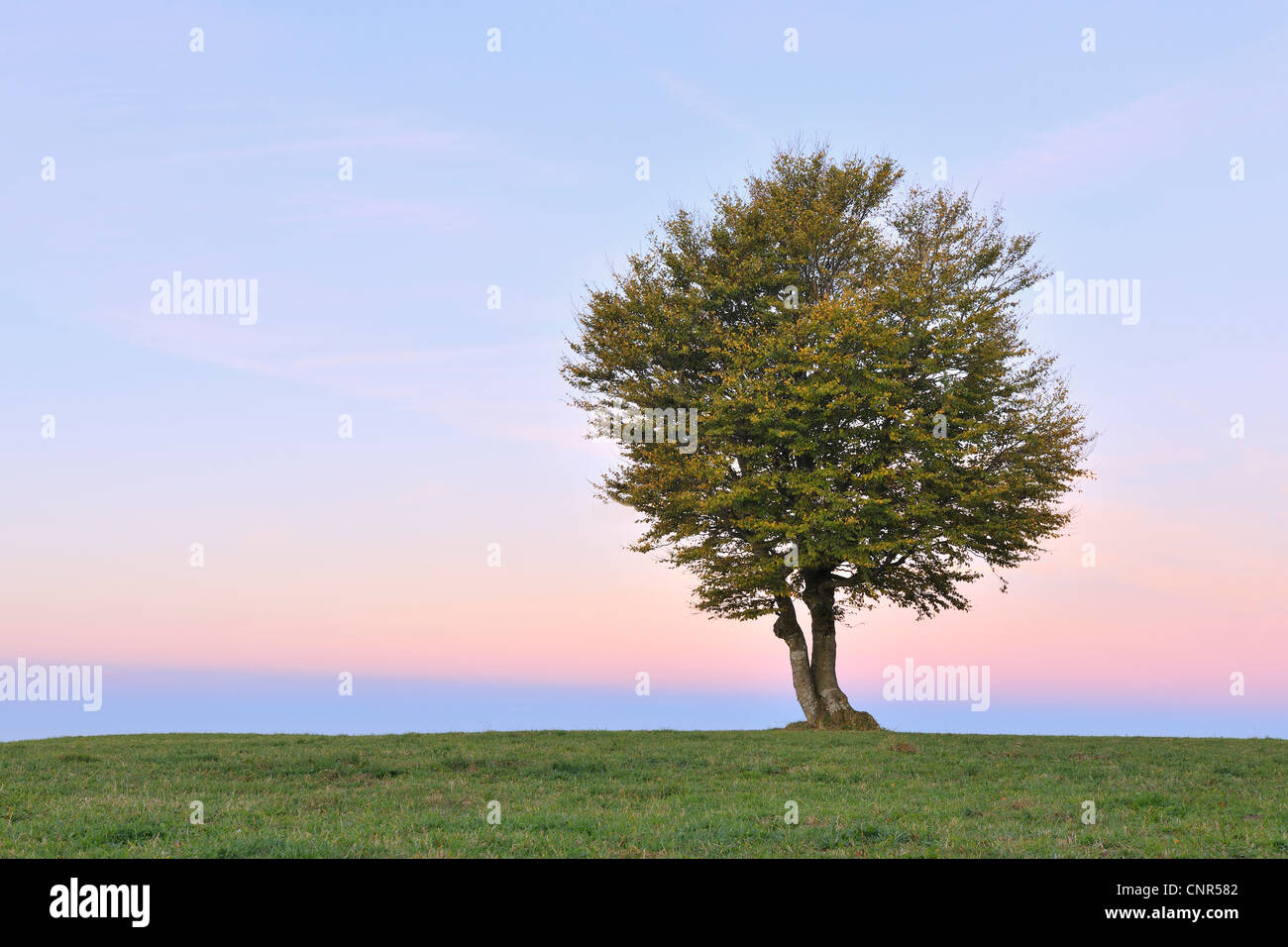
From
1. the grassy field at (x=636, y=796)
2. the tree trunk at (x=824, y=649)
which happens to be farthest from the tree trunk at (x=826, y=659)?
the grassy field at (x=636, y=796)

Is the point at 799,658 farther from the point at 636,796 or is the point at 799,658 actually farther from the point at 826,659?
the point at 636,796

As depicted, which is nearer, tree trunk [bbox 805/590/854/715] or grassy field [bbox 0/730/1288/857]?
grassy field [bbox 0/730/1288/857]

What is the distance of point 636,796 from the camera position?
18906 mm

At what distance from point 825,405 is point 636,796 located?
16.9 m

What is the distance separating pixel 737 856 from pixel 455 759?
12.9 meters

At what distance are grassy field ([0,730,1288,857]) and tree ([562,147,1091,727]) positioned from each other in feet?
22.3

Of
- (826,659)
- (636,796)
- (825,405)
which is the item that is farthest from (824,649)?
(636,796)

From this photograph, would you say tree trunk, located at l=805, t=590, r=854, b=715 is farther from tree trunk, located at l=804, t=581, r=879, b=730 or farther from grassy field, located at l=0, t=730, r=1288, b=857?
grassy field, located at l=0, t=730, r=1288, b=857

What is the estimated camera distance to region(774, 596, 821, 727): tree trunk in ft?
120

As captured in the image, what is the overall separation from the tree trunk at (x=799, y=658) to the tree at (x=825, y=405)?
73 mm

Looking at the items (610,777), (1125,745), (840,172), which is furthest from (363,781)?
(840,172)

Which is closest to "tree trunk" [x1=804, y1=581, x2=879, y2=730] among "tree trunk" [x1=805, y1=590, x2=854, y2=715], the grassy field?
"tree trunk" [x1=805, y1=590, x2=854, y2=715]
